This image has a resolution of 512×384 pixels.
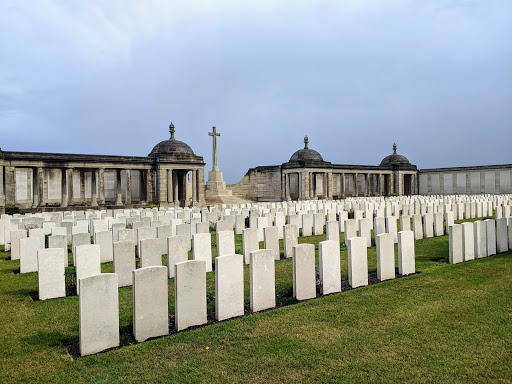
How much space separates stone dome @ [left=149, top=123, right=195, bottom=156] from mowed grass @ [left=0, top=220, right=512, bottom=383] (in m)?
26.0

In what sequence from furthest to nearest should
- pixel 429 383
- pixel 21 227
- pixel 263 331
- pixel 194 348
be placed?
1. pixel 21 227
2. pixel 263 331
3. pixel 194 348
4. pixel 429 383

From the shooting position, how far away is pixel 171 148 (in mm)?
32219

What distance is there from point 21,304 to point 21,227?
7748 mm

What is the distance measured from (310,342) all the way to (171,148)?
29.4 metres

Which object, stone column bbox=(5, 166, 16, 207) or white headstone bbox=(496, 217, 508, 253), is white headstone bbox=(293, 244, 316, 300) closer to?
white headstone bbox=(496, 217, 508, 253)

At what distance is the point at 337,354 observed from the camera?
4.08 meters

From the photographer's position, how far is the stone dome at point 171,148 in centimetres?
3195

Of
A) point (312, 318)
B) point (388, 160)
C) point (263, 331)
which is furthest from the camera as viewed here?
point (388, 160)

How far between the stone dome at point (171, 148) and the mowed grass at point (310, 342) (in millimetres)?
26039

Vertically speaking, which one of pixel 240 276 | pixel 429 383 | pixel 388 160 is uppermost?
pixel 388 160

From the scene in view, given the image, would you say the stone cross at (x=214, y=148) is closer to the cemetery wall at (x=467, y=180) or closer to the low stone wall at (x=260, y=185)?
the low stone wall at (x=260, y=185)

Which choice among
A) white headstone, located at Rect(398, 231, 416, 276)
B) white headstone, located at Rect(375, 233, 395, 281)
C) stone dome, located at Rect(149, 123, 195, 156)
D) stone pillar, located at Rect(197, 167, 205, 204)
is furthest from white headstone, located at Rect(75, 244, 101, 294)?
stone dome, located at Rect(149, 123, 195, 156)

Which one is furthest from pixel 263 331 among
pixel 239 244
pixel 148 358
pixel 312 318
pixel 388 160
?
pixel 388 160

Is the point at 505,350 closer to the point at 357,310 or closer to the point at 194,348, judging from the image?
the point at 357,310
